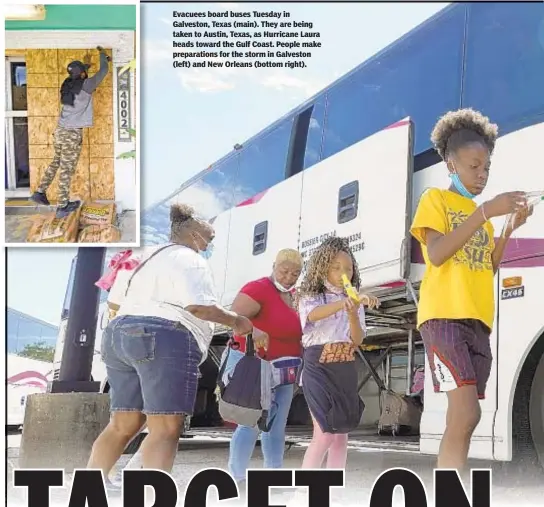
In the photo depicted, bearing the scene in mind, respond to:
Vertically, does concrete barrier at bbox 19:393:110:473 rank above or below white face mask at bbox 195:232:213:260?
below

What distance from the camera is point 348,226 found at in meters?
4.29

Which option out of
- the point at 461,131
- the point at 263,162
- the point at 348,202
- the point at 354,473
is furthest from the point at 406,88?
the point at 354,473

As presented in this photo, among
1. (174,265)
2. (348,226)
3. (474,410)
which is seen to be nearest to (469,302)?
(474,410)

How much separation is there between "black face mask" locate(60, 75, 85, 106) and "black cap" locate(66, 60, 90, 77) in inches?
0.9

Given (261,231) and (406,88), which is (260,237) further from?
(406,88)

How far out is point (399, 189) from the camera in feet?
13.6

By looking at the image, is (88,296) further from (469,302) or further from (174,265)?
(469,302)

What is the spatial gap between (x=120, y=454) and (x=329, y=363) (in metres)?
1.09

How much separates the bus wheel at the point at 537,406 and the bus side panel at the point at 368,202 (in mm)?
760

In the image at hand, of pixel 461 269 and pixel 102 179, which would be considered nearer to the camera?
pixel 461 269

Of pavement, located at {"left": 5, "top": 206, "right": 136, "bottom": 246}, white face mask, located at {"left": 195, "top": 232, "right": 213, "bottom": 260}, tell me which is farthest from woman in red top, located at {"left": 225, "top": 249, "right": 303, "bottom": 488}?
pavement, located at {"left": 5, "top": 206, "right": 136, "bottom": 246}

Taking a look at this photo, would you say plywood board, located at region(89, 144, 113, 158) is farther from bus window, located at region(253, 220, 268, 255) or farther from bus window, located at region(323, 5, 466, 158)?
bus window, located at region(323, 5, 466, 158)

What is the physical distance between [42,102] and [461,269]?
220cm

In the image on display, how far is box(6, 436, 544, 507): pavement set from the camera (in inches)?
159
